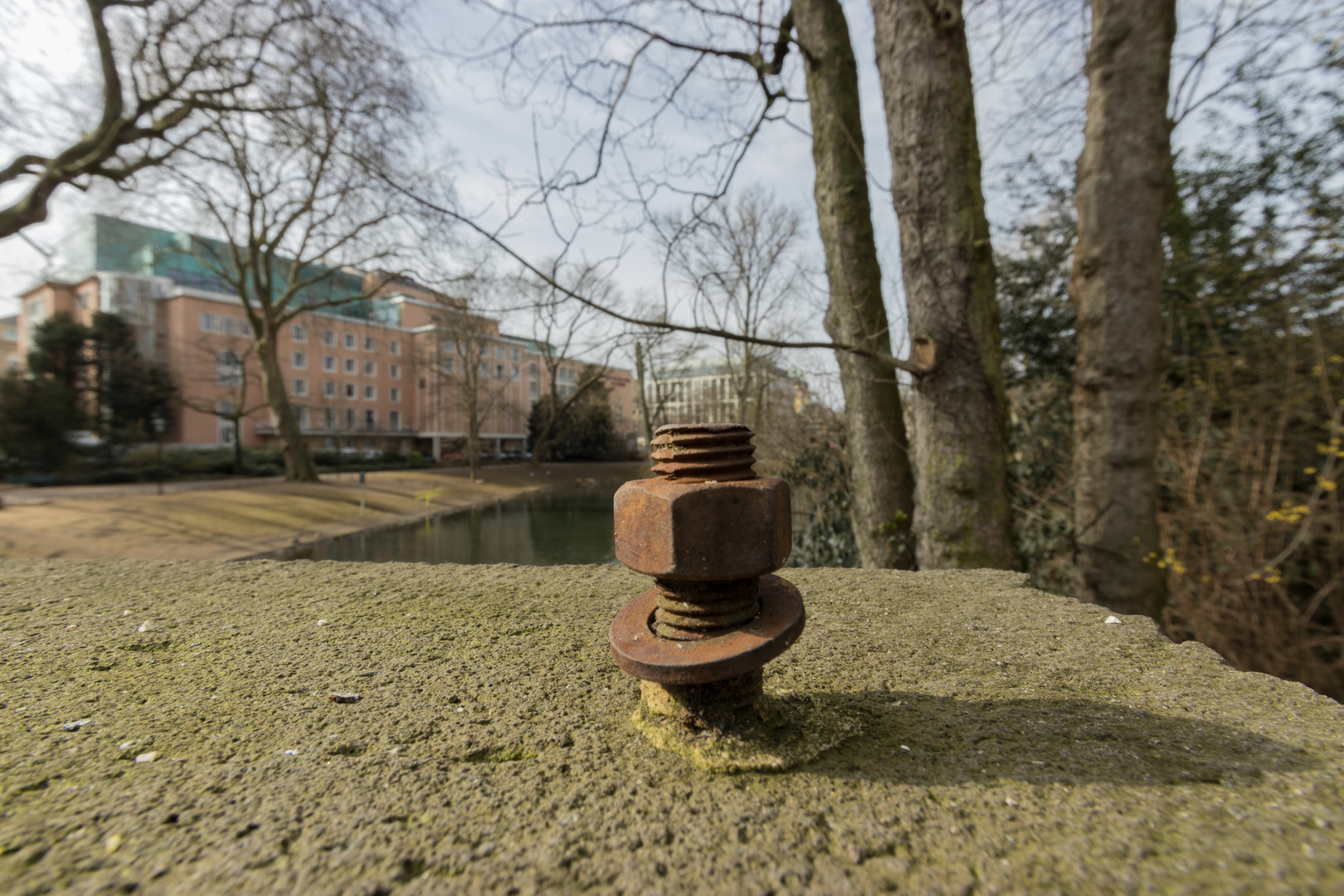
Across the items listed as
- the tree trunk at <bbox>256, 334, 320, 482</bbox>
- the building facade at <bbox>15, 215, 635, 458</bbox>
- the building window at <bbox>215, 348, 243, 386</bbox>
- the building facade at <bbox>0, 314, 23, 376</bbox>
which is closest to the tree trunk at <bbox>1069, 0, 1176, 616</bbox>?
the building facade at <bbox>15, 215, 635, 458</bbox>

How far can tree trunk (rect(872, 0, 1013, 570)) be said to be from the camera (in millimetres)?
3127

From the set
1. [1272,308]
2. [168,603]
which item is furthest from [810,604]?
[1272,308]

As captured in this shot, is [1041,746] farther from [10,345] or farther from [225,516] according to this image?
[10,345]

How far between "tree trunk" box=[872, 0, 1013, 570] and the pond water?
24.3 ft

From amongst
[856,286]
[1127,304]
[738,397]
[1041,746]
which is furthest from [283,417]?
[1041,746]

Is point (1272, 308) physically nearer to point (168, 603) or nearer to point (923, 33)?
point (923, 33)

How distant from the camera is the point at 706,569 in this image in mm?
991

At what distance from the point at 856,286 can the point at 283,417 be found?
73.9ft

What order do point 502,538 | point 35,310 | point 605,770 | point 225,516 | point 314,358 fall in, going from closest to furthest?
1. point 605,770
2. point 502,538
3. point 225,516
4. point 35,310
5. point 314,358

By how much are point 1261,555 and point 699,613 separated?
5460 mm

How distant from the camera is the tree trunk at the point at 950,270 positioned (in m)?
3.13

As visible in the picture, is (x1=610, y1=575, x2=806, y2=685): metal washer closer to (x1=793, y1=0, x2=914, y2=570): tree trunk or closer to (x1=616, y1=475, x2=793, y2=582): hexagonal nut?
(x1=616, y1=475, x2=793, y2=582): hexagonal nut

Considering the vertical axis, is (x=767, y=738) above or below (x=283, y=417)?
below

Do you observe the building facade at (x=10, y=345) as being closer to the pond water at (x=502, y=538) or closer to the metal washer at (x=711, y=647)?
the pond water at (x=502, y=538)
